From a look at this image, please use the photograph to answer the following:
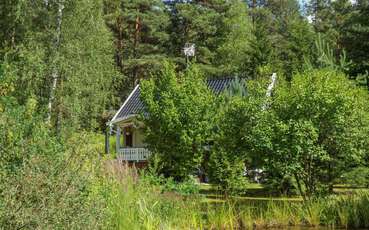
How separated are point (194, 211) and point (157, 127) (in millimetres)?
7483

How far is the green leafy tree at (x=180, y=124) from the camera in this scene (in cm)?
1653

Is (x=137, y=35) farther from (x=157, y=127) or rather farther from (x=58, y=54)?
(x=157, y=127)

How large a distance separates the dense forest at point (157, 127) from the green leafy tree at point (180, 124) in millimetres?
36

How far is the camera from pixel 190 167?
16.7m

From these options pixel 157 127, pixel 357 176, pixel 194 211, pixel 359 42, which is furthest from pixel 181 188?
pixel 359 42

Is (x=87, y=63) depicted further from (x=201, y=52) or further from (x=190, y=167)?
(x=201, y=52)

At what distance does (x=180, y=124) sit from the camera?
649 inches

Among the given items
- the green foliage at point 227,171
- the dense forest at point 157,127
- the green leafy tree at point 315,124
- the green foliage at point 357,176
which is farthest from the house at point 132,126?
the green leafy tree at point 315,124

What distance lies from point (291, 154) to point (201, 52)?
28732mm

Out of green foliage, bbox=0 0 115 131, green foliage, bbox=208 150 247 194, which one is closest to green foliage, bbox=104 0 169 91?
green foliage, bbox=0 0 115 131

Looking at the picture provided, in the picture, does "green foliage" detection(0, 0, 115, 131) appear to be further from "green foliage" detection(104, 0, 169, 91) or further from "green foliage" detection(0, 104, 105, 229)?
"green foliage" detection(104, 0, 169, 91)

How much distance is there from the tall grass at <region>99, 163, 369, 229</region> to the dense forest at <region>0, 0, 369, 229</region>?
Result: 4cm

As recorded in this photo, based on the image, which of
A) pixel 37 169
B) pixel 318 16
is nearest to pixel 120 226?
pixel 37 169

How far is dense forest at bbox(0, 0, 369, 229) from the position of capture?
20.0ft
